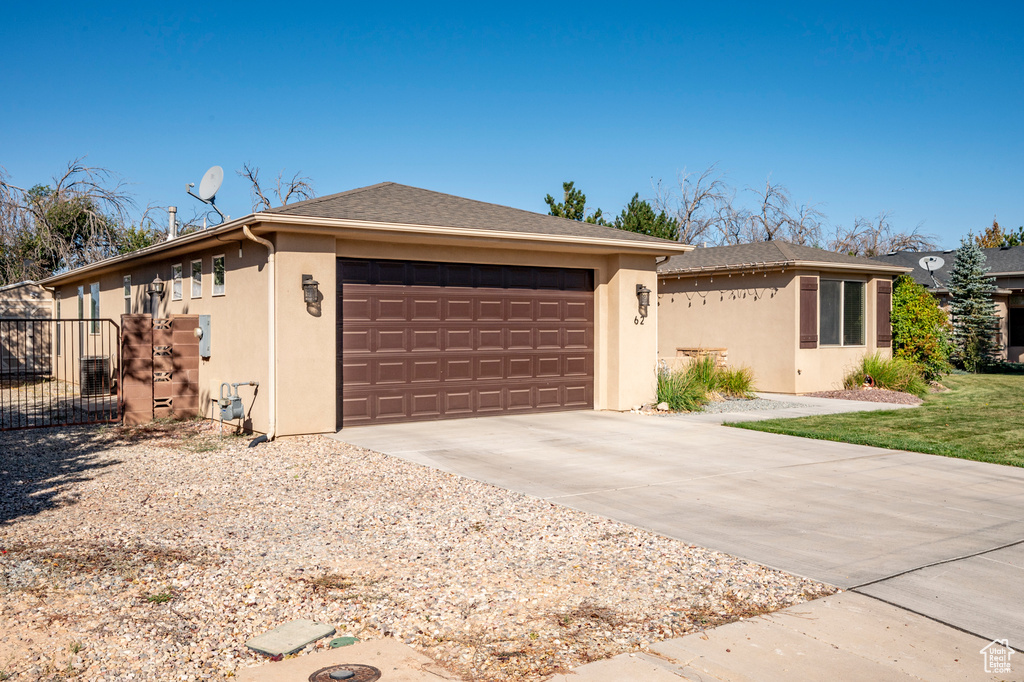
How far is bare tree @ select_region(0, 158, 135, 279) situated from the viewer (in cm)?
1828

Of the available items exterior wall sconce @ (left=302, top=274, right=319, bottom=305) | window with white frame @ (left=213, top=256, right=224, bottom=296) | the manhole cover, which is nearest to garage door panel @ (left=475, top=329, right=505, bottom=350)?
exterior wall sconce @ (left=302, top=274, right=319, bottom=305)

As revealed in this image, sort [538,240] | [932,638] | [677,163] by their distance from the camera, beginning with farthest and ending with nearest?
[677,163]
[538,240]
[932,638]

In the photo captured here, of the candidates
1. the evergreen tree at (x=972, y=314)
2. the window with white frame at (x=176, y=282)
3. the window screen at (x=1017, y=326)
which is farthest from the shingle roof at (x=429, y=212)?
the window screen at (x=1017, y=326)

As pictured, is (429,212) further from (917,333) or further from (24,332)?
A: (24,332)

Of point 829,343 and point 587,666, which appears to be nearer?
point 587,666

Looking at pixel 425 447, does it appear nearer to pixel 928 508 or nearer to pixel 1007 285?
pixel 928 508

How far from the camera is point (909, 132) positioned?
87.1ft

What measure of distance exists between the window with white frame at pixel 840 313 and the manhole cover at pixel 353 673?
15061 mm

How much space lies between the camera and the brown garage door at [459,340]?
35.2 ft

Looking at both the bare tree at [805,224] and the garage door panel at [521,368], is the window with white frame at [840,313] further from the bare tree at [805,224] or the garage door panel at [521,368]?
the bare tree at [805,224]

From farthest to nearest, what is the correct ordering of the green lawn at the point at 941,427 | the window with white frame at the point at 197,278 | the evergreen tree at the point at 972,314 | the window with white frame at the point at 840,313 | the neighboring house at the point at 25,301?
the evergreen tree at the point at 972,314, the neighboring house at the point at 25,301, the window with white frame at the point at 840,313, the window with white frame at the point at 197,278, the green lawn at the point at 941,427

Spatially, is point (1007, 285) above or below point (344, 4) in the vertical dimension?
below

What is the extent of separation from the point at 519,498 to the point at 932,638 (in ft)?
11.7

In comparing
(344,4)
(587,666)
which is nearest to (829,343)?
(344,4)
